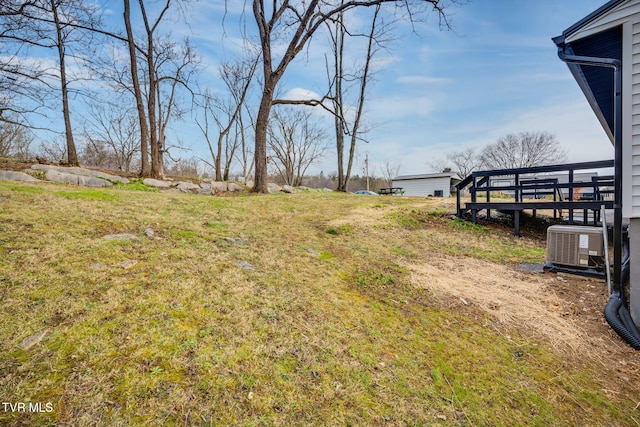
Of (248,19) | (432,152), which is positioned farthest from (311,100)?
(432,152)

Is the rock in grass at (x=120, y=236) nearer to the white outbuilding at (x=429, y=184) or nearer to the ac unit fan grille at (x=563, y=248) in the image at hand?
the ac unit fan grille at (x=563, y=248)

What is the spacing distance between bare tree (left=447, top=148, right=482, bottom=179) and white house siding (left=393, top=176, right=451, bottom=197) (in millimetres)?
18256

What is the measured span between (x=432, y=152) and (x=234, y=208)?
44234 mm

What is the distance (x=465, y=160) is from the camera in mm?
40125

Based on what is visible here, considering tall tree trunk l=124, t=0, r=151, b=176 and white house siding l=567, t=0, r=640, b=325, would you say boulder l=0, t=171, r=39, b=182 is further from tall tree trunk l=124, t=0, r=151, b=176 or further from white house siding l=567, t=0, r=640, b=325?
white house siding l=567, t=0, r=640, b=325

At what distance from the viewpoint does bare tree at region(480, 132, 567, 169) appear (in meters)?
32.1

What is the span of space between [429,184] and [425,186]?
414 mm

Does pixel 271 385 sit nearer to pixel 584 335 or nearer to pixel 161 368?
pixel 161 368

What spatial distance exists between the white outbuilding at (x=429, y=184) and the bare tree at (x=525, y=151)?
54.8 ft

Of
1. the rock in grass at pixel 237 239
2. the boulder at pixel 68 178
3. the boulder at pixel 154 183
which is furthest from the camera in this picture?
the boulder at pixel 154 183

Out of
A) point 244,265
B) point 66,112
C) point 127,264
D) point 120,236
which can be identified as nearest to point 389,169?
point 66,112

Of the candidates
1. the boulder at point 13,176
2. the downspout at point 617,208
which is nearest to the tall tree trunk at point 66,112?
the boulder at point 13,176

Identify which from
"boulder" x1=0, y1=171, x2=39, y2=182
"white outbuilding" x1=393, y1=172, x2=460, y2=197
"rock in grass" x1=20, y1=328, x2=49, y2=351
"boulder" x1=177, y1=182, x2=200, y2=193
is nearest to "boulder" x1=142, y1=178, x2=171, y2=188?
"boulder" x1=177, y1=182, x2=200, y2=193

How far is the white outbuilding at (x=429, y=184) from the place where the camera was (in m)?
23.1
